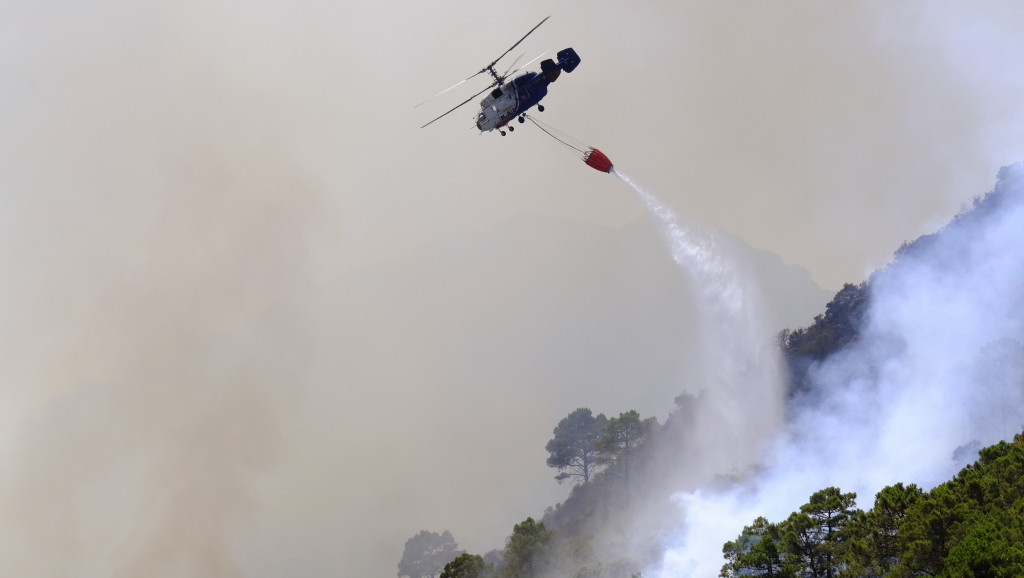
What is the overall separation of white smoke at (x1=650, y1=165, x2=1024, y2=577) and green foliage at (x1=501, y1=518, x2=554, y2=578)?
37.9ft

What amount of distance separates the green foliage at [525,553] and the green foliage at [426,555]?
205ft

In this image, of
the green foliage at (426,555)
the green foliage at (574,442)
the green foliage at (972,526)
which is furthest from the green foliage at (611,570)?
the green foliage at (426,555)

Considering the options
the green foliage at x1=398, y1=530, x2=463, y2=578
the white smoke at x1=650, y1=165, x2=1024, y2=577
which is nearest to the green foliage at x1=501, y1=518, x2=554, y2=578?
the white smoke at x1=650, y1=165, x2=1024, y2=577

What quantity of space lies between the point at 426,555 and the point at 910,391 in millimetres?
86408

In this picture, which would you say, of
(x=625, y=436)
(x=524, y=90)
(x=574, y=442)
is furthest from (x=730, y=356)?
(x=524, y=90)

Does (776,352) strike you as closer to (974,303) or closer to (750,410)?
(750,410)

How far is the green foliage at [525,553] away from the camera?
83.0 metres

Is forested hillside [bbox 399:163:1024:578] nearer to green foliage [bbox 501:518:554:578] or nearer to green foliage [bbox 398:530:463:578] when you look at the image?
green foliage [bbox 501:518:554:578]

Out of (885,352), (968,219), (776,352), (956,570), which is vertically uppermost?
(968,219)

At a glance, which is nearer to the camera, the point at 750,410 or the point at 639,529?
the point at 639,529

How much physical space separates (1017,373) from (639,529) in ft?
133

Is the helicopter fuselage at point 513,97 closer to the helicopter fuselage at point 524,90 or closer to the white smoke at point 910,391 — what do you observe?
→ the helicopter fuselage at point 524,90

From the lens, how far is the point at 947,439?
79.6 m

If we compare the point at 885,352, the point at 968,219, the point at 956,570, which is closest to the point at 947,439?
the point at 885,352
